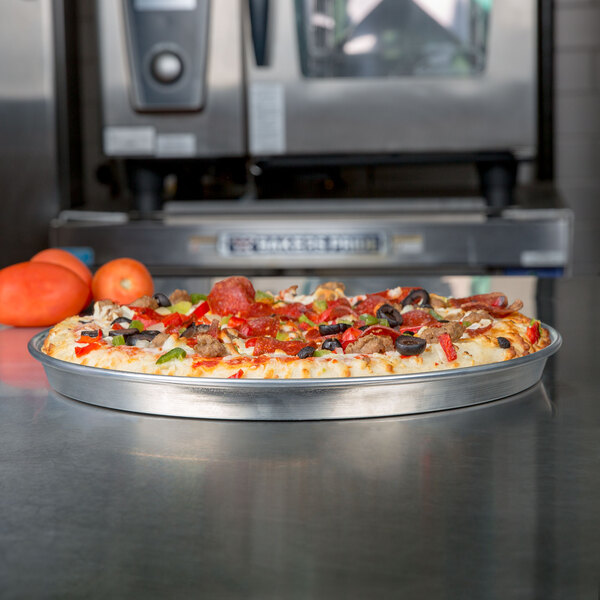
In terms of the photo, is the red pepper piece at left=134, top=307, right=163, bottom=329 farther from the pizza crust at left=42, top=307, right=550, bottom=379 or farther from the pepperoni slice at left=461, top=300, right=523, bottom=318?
the pepperoni slice at left=461, top=300, right=523, bottom=318

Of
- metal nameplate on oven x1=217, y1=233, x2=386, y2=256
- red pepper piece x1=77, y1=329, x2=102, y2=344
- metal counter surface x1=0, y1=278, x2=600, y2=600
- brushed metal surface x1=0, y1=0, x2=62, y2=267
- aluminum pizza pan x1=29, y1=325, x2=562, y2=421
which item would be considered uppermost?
brushed metal surface x1=0, y1=0, x2=62, y2=267

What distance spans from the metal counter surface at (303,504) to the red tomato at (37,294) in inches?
12.7

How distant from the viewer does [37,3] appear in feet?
7.68

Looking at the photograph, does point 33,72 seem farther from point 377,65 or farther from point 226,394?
point 226,394

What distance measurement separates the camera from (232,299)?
915 millimetres

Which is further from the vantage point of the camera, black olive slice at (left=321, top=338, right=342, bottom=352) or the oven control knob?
the oven control knob

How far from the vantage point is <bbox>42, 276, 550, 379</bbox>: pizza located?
2.23 feet

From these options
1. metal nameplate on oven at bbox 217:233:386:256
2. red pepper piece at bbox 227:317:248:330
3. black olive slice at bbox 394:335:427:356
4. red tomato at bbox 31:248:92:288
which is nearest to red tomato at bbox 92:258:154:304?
red tomato at bbox 31:248:92:288

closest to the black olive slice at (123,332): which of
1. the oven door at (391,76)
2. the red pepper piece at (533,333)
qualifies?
the red pepper piece at (533,333)

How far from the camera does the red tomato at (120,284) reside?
1.13 m

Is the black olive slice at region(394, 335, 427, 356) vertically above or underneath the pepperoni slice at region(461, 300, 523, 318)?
above

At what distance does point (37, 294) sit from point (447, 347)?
0.53 m

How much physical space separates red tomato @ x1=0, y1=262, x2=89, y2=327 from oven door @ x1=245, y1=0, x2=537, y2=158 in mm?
1186

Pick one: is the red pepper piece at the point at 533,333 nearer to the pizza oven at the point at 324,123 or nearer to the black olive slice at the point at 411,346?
the black olive slice at the point at 411,346
